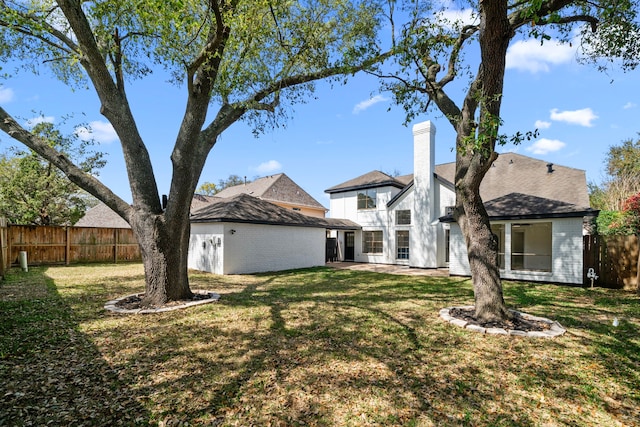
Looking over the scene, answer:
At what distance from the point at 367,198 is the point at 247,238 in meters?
9.23

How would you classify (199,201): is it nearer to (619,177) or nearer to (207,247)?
(207,247)

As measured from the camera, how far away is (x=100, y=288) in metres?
8.91

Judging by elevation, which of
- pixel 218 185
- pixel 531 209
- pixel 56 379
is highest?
pixel 218 185

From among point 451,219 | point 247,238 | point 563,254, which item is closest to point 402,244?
point 451,219

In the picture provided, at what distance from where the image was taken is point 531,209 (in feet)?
35.9

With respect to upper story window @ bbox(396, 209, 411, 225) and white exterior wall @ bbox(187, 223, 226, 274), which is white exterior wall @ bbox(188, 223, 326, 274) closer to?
white exterior wall @ bbox(187, 223, 226, 274)

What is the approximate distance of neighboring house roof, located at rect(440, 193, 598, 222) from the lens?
33.0 ft

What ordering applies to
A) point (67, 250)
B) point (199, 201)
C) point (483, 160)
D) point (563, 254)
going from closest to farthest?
point (483, 160) < point (563, 254) < point (67, 250) < point (199, 201)

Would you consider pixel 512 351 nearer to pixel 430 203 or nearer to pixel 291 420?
pixel 291 420

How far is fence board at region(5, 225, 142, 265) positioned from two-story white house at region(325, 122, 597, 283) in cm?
1276

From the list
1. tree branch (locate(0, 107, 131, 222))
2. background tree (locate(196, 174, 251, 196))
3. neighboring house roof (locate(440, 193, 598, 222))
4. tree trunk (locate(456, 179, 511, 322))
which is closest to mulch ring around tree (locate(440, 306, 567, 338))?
tree trunk (locate(456, 179, 511, 322))

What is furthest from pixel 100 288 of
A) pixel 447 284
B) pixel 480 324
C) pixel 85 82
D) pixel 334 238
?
pixel 334 238

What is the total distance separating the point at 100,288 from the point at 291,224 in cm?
782

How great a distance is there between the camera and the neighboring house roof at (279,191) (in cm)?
2505
